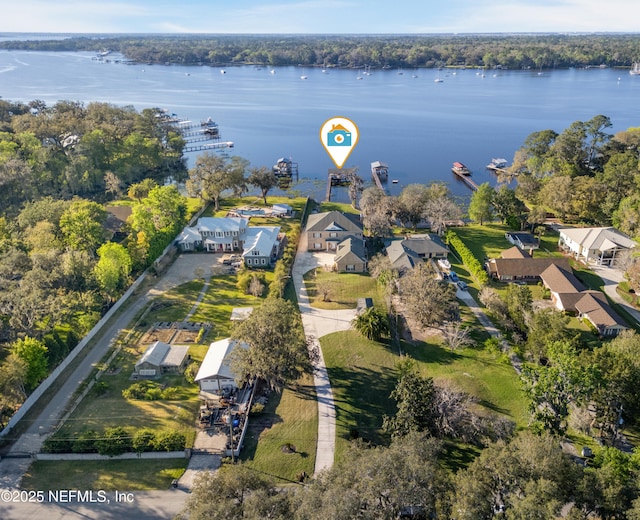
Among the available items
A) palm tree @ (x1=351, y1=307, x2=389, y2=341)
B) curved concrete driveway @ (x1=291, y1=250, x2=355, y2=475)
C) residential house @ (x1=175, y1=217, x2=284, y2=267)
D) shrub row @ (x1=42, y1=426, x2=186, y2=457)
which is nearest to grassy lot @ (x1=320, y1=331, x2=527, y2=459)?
curved concrete driveway @ (x1=291, y1=250, x2=355, y2=475)

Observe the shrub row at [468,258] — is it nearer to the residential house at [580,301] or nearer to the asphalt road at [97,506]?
the residential house at [580,301]

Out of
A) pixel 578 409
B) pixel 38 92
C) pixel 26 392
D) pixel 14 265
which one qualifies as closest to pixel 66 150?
pixel 14 265

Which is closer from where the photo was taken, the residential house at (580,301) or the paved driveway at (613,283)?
the residential house at (580,301)

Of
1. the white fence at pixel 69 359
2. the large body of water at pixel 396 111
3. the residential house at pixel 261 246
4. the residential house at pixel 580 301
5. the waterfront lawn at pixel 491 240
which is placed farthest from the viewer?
the large body of water at pixel 396 111

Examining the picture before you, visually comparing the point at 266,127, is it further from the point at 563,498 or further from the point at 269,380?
the point at 563,498

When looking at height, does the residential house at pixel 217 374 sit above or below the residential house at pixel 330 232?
below

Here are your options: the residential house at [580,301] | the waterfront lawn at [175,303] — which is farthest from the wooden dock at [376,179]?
the waterfront lawn at [175,303]
